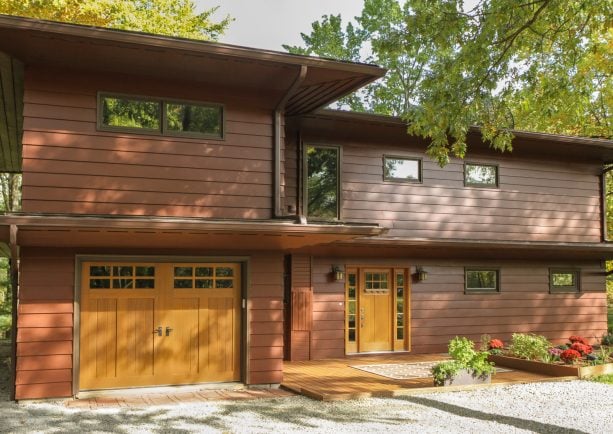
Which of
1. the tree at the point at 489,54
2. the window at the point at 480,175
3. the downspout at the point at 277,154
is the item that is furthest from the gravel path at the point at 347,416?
the window at the point at 480,175

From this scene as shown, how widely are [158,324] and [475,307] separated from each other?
815 cm

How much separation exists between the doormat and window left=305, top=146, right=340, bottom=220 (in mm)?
3171

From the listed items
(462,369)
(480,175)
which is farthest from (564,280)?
(462,369)

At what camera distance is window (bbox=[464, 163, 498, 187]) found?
14609 millimetres

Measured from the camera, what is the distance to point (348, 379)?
1065 cm

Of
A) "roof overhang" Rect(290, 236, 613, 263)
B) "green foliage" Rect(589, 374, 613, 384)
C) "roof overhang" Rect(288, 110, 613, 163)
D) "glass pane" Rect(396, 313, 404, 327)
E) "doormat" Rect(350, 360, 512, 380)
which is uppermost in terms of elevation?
"roof overhang" Rect(288, 110, 613, 163)

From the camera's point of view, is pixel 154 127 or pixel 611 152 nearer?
pixel 154 127

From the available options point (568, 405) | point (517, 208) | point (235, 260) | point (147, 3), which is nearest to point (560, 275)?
point (517, 208)

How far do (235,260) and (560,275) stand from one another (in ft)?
32.0

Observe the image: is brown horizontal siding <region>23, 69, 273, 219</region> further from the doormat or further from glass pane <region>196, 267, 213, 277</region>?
the doormat

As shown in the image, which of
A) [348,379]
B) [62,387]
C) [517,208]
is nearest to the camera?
[62,387]

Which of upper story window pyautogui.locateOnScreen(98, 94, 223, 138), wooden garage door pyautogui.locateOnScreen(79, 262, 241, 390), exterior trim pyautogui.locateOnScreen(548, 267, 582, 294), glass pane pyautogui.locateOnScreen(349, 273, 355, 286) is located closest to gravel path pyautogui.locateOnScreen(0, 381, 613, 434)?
wooden garage door pyautogui.locateOnScreen(79, 262, 241, 390)

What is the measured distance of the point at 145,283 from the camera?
31.2ft

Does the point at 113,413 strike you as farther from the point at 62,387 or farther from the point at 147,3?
the point at 147,3
